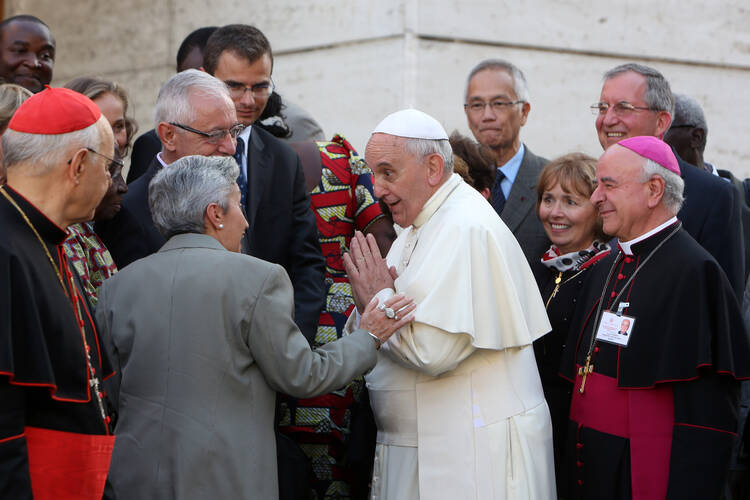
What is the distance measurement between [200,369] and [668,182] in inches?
76.3

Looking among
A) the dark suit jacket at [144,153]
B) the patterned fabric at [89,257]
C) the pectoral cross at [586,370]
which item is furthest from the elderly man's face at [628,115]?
the patterned fabric at [89,257]

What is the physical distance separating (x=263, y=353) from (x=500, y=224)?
1144 millimetres

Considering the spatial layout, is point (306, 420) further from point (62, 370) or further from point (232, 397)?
point (62, 370)

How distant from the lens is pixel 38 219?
2498 millimetres

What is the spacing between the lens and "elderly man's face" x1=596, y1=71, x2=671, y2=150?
466 centimetres

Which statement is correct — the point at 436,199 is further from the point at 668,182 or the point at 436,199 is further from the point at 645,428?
the point at 645,428

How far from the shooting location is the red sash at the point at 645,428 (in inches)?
133

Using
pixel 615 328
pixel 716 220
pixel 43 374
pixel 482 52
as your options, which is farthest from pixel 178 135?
pixel 482 52

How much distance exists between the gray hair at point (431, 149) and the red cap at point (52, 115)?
52.1 inches

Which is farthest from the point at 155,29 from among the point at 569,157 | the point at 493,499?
the point at 493,499

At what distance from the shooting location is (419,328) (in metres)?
3.38

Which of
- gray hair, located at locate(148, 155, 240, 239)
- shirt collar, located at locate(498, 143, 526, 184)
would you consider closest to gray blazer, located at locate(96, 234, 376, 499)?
gray hair, located at locate(148, 155, 240, 239)

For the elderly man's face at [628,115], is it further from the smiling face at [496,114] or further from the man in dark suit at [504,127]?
the smiling face at [496,114]

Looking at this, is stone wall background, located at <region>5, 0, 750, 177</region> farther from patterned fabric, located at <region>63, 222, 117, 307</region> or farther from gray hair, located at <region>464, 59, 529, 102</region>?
patterned fabric, located at <region>63, 222, 117, 307</region>
